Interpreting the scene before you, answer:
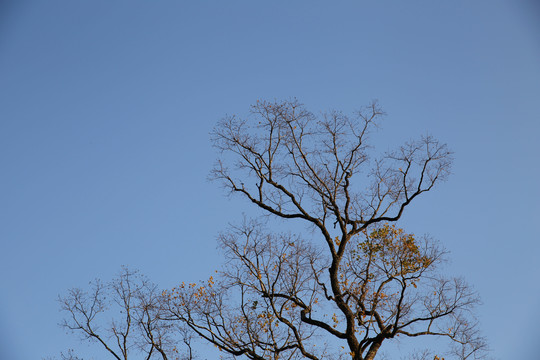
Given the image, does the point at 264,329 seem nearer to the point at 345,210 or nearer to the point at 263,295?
the point at 263,295

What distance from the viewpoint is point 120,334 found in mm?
18344

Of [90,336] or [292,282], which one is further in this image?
[90,336]

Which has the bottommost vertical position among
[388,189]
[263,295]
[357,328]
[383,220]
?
[357,328]

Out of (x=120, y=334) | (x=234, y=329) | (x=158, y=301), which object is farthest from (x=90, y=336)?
(x=234, y=329)

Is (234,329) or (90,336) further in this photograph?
(90,336)

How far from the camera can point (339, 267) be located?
14797 mm

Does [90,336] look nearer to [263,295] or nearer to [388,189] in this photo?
[263,295]

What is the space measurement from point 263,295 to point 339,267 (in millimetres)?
1994

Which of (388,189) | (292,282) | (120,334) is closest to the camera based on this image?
(292,282)

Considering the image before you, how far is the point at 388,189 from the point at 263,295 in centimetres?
450

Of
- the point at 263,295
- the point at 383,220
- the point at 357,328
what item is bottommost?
the point at 357,328

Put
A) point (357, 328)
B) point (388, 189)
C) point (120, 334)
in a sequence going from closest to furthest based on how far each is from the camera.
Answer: point (357, 328)
point (388, 189)
point (120, 334)

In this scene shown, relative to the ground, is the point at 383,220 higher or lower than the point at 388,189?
lower

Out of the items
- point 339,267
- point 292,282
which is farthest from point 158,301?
point 339,267
